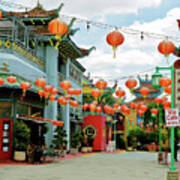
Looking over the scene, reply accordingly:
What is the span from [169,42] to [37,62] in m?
15.4

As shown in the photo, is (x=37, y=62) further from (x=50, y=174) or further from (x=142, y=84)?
(x=142, y=84)

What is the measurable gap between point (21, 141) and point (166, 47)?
12.0 m

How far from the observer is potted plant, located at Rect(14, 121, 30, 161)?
20.3m

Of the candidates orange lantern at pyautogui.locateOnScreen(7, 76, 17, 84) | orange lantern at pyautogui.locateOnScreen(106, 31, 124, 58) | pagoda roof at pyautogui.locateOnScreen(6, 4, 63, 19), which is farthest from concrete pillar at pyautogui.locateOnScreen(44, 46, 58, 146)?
orange lantern at pyautogui.locateOnScreen(106, 31, 124, 58)

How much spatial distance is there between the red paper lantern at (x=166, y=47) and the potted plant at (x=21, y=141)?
11.3 meters

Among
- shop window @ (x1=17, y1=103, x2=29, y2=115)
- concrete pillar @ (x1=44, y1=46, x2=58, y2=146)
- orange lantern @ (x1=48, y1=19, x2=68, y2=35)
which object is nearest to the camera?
orange lantern @ (x1=48, y1=19, x2=68, y2=35)

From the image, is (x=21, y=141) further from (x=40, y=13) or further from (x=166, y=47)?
(x=166, y=47)

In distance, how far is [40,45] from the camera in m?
26.9

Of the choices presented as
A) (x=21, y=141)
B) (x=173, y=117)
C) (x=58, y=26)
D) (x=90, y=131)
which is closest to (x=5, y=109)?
(x=21, y=141)

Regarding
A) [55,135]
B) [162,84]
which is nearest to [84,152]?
[55,135]

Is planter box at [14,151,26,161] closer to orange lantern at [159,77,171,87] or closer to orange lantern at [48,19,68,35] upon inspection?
orange lantern at [159,77,171,87]

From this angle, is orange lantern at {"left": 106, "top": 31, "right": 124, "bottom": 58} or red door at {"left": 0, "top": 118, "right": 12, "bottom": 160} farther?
red door at {"left": 0, "top": 118, "right": 12, "bottom": 160}

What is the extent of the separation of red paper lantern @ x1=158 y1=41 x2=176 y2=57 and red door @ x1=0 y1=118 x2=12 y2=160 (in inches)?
473

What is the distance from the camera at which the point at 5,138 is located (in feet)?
67.8
